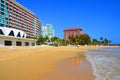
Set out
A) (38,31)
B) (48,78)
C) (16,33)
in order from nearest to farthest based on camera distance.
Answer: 1. (48,78)
2. (16,33)
3. (38,31)

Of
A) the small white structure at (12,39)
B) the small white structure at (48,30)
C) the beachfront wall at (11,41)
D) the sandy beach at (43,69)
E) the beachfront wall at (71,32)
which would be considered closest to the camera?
the sandy beach at (43,69)

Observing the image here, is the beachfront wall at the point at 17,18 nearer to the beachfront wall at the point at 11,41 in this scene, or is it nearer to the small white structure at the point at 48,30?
the beachfront wall at the point at 11,41

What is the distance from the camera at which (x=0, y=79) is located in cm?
648

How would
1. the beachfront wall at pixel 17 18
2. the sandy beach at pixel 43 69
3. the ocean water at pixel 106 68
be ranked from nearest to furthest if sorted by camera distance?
1. the sandy beach at pixel 43 69
2. the ocean water at pixel 106 68
3. the beachfront wall at pixel 17 18

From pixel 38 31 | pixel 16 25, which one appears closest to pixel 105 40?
pixel 38 31

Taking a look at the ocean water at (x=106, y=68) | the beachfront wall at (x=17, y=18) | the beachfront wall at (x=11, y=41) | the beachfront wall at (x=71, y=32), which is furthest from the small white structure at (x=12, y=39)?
the beachfront wall at (x=71, y=32)

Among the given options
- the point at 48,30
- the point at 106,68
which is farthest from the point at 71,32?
the point at 106,68

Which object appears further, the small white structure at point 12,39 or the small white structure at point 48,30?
the small white structure at point 48,30

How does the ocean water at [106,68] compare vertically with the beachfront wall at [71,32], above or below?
below

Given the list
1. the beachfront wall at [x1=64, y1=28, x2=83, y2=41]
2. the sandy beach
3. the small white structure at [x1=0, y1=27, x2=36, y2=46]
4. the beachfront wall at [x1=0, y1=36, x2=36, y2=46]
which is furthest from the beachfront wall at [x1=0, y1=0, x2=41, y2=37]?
the beachfront wall at [x1=64, y1=28, x2=83, y2=41]

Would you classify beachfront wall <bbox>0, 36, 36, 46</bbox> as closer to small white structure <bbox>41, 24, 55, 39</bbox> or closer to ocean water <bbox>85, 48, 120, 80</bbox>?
ocean water <bbox>85, 48, 120, 80</bbox>

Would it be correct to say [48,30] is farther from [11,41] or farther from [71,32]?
[11,41]

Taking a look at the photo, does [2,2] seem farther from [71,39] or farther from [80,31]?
[80,31]

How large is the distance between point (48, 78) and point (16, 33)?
61.1m
